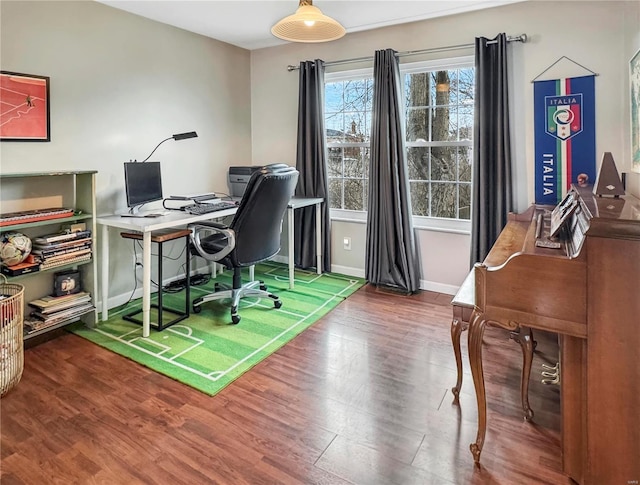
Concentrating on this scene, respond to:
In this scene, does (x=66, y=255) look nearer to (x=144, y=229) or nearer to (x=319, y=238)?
(x=144, y=229)

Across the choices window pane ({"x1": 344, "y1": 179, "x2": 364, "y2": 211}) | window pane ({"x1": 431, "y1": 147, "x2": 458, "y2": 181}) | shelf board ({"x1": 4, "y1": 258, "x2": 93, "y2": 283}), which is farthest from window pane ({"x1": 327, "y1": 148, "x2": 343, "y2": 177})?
shelf board ({"x1": 4, "y1": 258, "x2": 93, "y2": 283})

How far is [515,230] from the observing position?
2.58m

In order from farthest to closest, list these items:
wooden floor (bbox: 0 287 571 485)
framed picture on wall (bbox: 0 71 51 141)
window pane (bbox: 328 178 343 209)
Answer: window pane (bbox: 328 178 343 209), framed picture on wall (bbox: 0 71 51 141), wooden floor (bbox: 0 287 571 485)

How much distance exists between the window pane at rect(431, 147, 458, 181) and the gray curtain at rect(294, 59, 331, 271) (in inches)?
40.8

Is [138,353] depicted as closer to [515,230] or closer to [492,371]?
[492,371]

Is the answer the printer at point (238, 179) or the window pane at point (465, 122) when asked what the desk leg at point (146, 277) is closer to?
the printer at point (238, 179)

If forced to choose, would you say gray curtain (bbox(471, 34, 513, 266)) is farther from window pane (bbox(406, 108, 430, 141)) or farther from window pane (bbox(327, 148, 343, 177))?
window pane (bbox(327, 148, 343, 177))

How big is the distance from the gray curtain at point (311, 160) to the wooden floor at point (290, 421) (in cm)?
163

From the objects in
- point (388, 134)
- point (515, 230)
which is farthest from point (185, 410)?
point (388, 134)

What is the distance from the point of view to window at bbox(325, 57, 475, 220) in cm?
356

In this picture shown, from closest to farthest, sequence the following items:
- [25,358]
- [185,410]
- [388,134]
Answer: [185,410]
[25,358]
[388,134]

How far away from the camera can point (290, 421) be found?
1.96m

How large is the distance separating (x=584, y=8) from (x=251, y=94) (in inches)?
121

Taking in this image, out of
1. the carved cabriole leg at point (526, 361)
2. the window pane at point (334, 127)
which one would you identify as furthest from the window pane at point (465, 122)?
the carved cabriole leg at point (526, 361)
